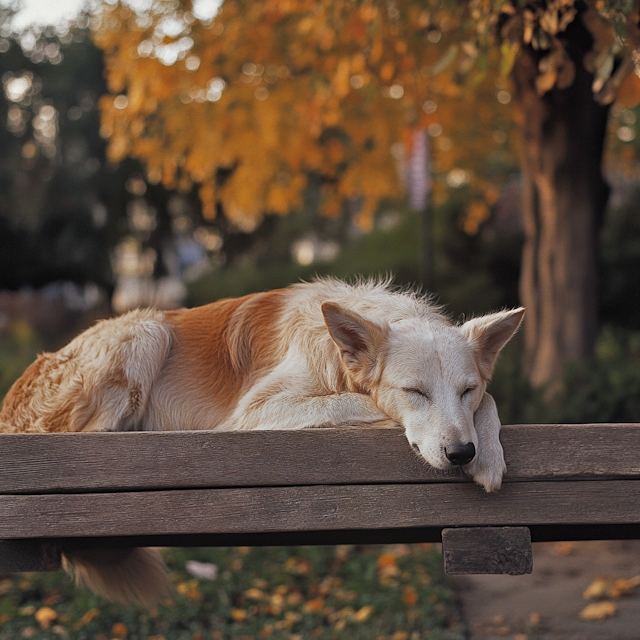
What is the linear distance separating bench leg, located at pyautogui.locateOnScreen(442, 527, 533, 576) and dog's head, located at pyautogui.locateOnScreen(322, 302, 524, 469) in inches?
11.2

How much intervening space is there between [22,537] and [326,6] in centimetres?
423

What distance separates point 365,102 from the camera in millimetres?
8938

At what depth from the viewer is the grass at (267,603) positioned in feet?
16.2

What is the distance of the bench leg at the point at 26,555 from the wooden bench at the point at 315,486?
0.37ft

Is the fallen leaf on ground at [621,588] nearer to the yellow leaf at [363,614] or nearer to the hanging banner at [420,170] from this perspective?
the yellow leaf at [363,614]

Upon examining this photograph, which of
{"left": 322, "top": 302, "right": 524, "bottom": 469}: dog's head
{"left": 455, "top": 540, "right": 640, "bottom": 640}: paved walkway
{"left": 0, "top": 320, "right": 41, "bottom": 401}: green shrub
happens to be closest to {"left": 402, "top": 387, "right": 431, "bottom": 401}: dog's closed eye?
{"left": 322, "top": 302, "right": 524, "bottom": 469}: dog's head

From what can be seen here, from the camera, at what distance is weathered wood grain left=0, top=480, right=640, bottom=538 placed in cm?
279

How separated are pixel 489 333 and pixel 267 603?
10.4ft

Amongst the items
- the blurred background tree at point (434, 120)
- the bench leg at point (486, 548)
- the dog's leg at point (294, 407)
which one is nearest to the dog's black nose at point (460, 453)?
the bench leg at point (486, 548)

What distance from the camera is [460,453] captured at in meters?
2.71

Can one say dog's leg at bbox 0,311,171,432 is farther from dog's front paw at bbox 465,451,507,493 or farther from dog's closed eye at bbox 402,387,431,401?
dog's front paw at bbox 465,451,507,493

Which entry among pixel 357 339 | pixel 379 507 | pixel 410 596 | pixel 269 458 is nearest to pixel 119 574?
pixel 269 458

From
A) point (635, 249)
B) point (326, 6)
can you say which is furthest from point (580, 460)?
point (635, 249)

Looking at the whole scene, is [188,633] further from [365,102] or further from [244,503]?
[365,102]
